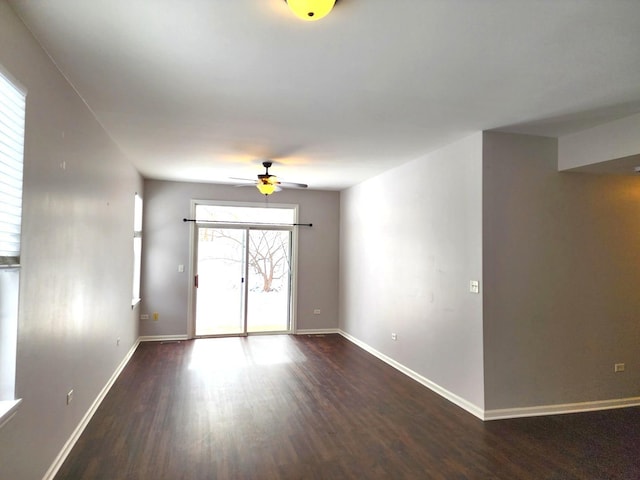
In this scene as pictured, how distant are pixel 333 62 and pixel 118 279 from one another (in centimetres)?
371

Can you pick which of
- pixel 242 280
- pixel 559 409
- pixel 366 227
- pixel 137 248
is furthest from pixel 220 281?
pixel 559 409

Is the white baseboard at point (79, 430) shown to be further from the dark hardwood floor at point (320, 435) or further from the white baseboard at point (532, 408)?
the white baseboard at point (532, 408)

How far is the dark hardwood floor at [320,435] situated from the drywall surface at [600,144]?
245 cm

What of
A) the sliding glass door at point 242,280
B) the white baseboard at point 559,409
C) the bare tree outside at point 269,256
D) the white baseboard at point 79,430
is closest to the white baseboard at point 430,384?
the white baseboard at point 559,409

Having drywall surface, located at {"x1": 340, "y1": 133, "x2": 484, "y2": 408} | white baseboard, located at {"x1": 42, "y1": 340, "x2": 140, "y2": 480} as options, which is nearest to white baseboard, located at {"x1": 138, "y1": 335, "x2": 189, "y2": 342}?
white baseboard, located at {"x1": 42, "y1": 340, "x2": 140, "y2": 480}

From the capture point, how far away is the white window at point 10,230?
184 cm

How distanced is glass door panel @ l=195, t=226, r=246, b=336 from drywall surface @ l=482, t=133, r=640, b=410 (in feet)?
14.8

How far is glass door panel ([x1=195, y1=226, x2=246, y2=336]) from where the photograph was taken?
671 cm

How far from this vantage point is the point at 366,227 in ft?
20.4

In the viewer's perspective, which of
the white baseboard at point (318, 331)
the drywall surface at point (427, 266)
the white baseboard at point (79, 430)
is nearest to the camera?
the white baseboard at point (79, 430)

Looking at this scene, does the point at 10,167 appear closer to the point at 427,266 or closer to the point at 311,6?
the point at 311,6

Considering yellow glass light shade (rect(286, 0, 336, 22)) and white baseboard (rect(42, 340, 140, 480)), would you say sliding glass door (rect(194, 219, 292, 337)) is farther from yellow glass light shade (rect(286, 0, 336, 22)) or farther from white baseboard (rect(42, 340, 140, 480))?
yellow glass light shade (rect(286, 0, 336, 22))

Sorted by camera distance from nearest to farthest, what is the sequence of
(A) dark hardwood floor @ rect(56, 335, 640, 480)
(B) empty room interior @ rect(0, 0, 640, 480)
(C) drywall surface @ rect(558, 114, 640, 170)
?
(B) empty room interior @ rect(0, 0, 640, 480) < (A) dark hardwood floor @ rect(56, 335, 640, 480) < (C) drywall surface @ rect(558, 114, 640, 170)

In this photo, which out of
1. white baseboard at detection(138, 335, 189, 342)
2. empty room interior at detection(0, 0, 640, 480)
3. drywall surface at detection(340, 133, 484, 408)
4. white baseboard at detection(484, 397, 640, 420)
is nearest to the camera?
empty room interior at detection(0, 0, 640, 480)
